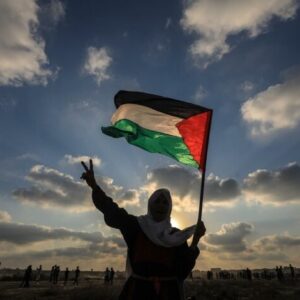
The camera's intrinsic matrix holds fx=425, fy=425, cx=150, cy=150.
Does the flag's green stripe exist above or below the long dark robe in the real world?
above

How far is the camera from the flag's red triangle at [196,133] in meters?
6.55

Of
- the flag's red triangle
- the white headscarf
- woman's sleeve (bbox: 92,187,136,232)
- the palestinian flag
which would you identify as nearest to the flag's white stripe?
the palestinian flag

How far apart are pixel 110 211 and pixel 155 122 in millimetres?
2399

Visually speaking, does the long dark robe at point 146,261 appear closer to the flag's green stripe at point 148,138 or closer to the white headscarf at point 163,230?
the white headscarf at point 163,230

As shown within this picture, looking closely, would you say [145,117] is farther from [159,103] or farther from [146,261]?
[146,261]

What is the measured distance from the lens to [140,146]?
7.18 m

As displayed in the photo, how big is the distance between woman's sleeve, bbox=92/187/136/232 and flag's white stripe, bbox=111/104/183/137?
2.14 m

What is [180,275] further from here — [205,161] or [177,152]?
[177,152]

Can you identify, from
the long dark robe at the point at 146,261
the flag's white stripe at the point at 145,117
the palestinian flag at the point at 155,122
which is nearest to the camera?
the long dark robe at the point at 146,261

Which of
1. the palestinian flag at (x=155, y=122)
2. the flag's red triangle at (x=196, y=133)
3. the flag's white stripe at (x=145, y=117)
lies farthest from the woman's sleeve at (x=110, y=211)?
the flag's white stripe at (x=145, y=117)

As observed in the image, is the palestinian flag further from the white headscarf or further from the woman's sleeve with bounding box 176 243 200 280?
the woman's sleeve with bounding box 176 243 200 280

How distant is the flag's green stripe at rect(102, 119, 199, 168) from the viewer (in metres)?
7.04

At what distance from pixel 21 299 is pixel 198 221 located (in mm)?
21729

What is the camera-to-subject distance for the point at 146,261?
5.09 meters
